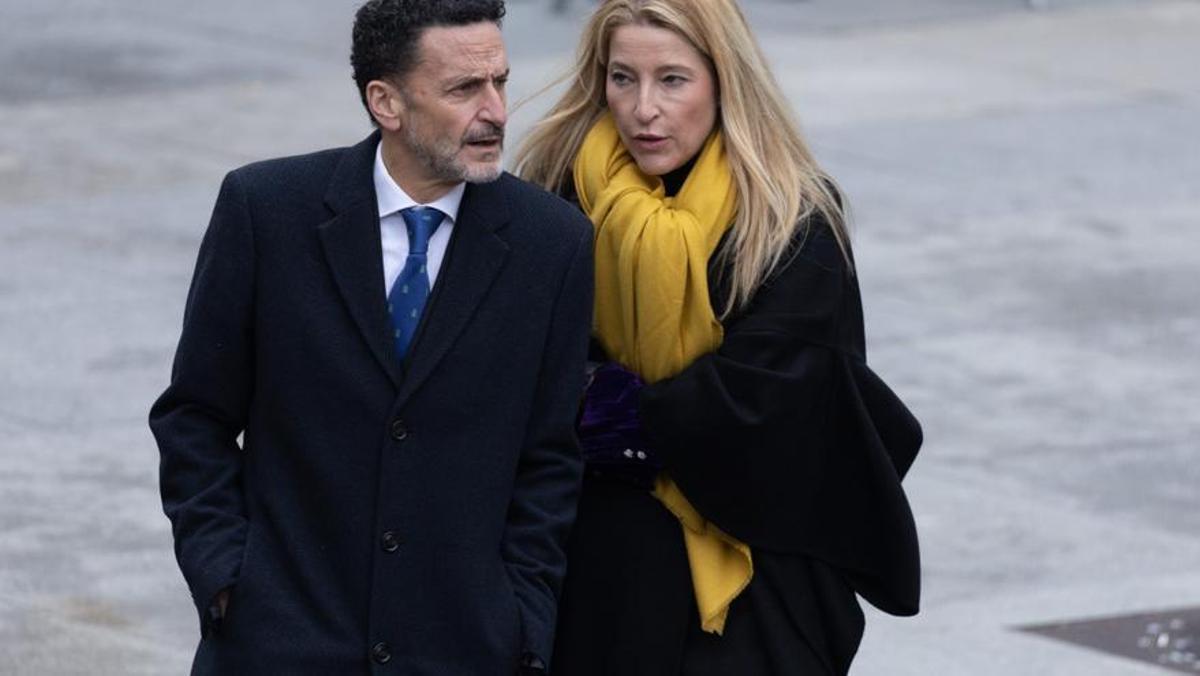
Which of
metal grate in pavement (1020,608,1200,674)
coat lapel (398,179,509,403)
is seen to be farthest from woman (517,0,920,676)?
metal grate in pavement (1020,608,1200,674)

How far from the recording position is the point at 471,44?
12.2ft

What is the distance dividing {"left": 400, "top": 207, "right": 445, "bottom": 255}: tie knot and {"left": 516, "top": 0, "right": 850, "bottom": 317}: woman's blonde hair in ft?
1.75

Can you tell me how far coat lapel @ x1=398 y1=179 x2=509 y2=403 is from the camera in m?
3.72

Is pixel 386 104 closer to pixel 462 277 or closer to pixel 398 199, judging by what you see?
pixel 398 199

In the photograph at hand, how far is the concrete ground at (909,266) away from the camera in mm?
6773

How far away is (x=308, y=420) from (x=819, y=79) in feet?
32.2

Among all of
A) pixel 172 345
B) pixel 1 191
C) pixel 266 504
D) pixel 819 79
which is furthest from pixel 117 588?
pixel 819 79

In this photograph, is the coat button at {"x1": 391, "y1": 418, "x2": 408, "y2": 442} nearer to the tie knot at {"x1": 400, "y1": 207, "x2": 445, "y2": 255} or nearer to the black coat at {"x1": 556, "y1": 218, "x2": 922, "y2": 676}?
the tie knot at {"x1": 400, "y1": 207, "x2": 445, "y2": 255}

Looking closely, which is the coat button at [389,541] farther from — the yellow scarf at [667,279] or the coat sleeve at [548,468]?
the yellow scarf at [667,279]

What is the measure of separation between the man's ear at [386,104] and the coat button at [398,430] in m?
0.45

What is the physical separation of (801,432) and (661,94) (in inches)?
23.7

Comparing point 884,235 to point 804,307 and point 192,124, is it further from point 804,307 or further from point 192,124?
point 804,307

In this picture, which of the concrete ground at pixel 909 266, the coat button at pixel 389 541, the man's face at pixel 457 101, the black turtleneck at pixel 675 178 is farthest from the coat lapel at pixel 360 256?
the concrete ground at pixel 909 266

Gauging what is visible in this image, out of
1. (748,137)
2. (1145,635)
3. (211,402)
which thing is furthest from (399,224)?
(1145,635)
